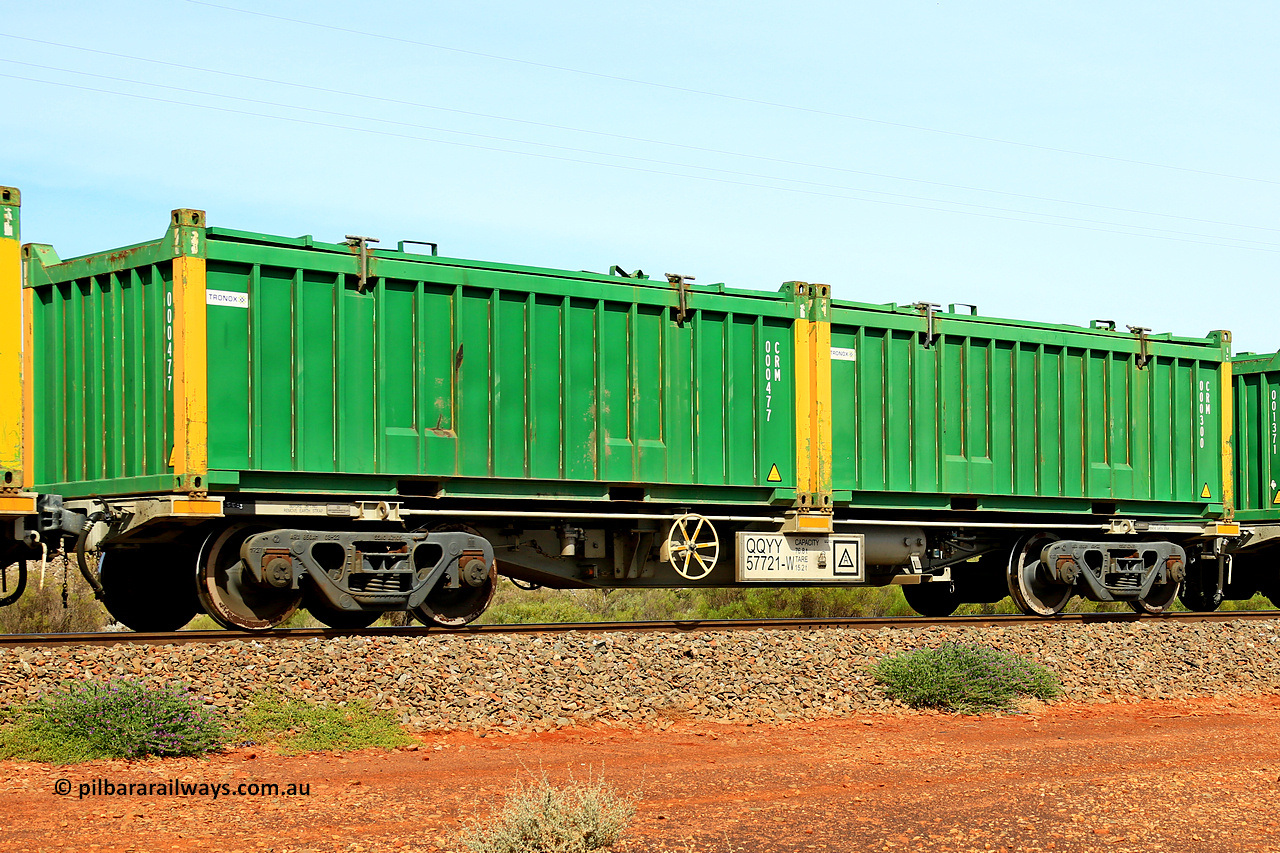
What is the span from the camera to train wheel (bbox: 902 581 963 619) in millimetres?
18016

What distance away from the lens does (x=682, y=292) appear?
46.2 ft

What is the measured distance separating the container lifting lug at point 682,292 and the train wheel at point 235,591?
4766 mm

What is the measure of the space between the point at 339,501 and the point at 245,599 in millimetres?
1175

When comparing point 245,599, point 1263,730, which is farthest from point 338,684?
point 1263,730

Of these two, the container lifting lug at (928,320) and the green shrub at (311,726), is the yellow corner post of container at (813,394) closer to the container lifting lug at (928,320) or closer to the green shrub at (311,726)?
the container lifting lug at (928,320)

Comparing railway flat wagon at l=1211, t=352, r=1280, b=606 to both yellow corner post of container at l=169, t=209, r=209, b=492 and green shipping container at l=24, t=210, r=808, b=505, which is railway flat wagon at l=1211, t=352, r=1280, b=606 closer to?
green shipping container at l=24, t=210, r=808, b=505

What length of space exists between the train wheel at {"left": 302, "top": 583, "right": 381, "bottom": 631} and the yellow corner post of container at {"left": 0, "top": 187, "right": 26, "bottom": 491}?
270 cm

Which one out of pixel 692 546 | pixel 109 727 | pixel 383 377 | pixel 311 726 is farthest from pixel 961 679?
pixel 109 727

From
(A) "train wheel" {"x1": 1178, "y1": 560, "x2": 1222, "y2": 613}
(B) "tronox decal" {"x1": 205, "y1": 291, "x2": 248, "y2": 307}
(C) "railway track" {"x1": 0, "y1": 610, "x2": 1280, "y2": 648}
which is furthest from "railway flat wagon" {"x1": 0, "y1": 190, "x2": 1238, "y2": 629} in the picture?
(A) "train wheel" {"x1": 1178, "y1": 560, "x2": 1222, "y2": 613}

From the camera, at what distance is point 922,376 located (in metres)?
15.7

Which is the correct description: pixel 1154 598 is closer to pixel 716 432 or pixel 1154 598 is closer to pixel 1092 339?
pixel 1092 339

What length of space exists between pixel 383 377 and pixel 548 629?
2.88 metres

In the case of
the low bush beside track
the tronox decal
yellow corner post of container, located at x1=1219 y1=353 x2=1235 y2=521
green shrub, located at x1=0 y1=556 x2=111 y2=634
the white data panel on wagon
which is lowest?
green shrub, located at x1=0 y1=556 x2=111 y2=634

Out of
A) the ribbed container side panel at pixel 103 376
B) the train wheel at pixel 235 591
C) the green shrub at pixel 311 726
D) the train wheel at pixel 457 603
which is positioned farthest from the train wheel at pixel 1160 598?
the ribbed container side panel at pixel 103 376
